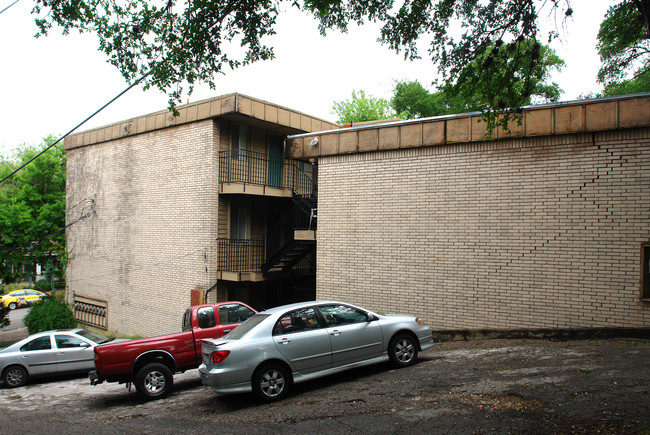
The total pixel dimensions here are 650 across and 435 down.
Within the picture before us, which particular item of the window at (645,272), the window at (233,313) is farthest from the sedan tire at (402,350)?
the window at (645,272)

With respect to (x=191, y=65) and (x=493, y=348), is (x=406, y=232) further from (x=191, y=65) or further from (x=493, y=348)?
(x=191, y=65)

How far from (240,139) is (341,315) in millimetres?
9686

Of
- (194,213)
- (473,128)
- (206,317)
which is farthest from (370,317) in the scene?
(194,213)

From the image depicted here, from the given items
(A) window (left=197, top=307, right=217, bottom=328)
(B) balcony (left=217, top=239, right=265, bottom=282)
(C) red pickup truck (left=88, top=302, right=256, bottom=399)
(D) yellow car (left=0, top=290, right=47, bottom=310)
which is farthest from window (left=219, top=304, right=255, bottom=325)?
(D) yellow car (left=0, top=290, right=47, bottom=310)

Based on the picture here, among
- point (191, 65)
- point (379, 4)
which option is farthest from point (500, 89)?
point (191, 65)

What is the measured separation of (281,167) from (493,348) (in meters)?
10.6

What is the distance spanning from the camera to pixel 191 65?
890cm

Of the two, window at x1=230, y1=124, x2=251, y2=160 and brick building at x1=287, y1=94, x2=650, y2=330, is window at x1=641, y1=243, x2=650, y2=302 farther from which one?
window at x1=230, y1=124, x2=251, y2=160

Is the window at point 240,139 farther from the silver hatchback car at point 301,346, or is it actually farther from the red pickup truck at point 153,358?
the silver hatchback car at point 301,346

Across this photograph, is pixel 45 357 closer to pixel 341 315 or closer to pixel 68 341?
pixel 68 341

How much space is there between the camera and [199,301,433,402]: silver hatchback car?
7387 millimetres

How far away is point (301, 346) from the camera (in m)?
7.79

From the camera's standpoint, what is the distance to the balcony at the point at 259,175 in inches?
615

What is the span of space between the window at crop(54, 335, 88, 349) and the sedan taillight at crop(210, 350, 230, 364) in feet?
25.6
